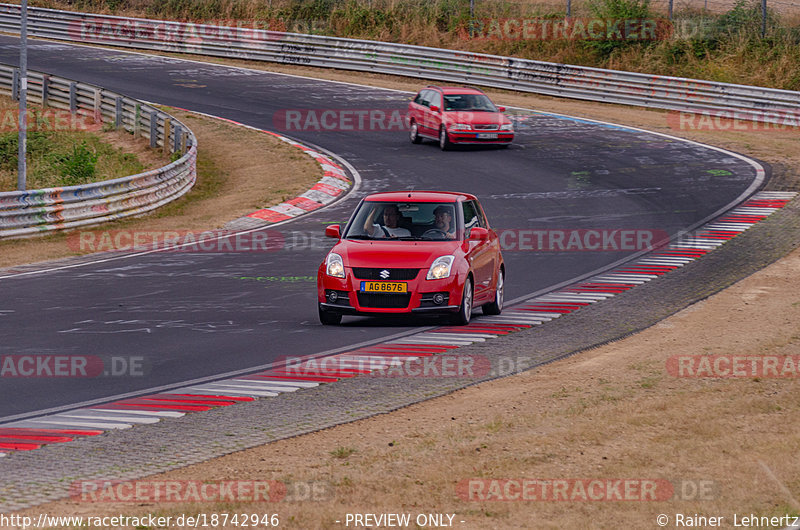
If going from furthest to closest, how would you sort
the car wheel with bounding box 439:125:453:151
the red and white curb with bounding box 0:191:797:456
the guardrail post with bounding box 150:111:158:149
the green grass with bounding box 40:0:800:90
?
the green grass with bounding box 40:0:800:90
the guardrail post with bounding box 150:111:158:149
the car wheel with bounding box 439:125:453:151
the red and white curb with bounding box 0:191:797:456

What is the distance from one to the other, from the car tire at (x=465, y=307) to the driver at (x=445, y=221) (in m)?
0.75

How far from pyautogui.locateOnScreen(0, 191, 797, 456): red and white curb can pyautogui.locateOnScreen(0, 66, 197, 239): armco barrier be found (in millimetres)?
11028

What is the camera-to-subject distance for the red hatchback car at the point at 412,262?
45.3 feet

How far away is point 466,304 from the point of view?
46.7 feet

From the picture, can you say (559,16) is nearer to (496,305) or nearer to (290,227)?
(290,227)

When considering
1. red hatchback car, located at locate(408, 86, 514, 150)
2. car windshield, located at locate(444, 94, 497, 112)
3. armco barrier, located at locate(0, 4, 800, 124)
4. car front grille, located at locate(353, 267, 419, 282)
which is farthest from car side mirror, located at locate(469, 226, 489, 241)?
armco barrier, located at locate(0, 4, 800, 124)

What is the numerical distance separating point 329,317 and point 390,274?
1039mm

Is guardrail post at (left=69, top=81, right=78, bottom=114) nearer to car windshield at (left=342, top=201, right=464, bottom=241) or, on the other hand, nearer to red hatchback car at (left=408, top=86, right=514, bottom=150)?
red hatchback car at (left=408, top=86, right=514, bottom=150)

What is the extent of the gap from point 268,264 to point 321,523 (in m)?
12.6

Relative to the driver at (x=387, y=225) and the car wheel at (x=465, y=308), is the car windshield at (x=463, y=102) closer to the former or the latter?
the driver at (x=387, y=225)

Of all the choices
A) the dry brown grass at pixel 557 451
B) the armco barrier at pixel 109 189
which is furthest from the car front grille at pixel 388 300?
the armco barrier at pixel 109 189

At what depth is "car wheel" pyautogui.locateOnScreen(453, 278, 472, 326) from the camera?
14102mm

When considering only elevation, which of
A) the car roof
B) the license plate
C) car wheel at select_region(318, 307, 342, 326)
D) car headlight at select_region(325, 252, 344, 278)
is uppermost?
the car roof

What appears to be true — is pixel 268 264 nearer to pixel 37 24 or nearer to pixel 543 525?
pixel 543 525
